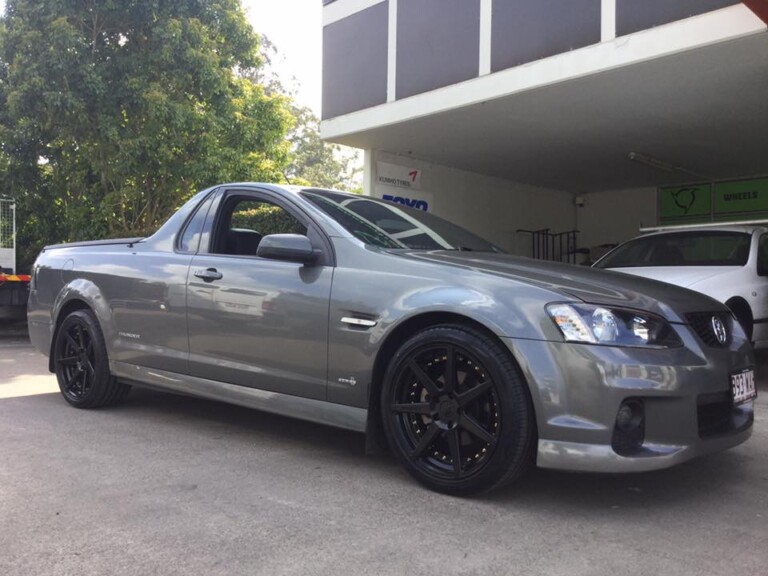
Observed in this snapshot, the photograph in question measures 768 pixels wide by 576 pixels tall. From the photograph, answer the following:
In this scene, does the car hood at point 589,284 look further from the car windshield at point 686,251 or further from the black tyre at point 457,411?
the car windshield at point 686,251

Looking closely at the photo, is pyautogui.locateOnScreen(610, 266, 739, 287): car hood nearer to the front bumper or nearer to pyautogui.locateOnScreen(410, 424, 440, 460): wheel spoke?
the front bumper

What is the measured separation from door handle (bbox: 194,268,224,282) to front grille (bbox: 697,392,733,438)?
2747mm

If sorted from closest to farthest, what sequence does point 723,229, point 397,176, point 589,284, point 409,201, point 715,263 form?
point 589,284 < point 715,263 < point 723,229 < point 397,176 < point 409,201

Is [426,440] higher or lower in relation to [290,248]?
lower

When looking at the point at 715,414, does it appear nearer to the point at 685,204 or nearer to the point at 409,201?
the point at 409,201

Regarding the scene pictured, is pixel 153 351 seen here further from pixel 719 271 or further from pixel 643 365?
pixel 719 271

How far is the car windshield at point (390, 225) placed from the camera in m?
3.86

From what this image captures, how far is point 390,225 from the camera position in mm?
4082

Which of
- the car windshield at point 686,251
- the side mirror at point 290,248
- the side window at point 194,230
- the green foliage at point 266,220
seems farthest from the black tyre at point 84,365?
the green foliage at point 266,220

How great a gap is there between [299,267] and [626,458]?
1.97m

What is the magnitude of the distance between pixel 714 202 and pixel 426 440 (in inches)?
520

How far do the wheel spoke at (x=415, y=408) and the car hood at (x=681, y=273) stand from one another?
10.8 ft

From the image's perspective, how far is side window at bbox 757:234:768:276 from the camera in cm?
661

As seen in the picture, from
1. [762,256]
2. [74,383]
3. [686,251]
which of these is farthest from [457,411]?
[762,256]
